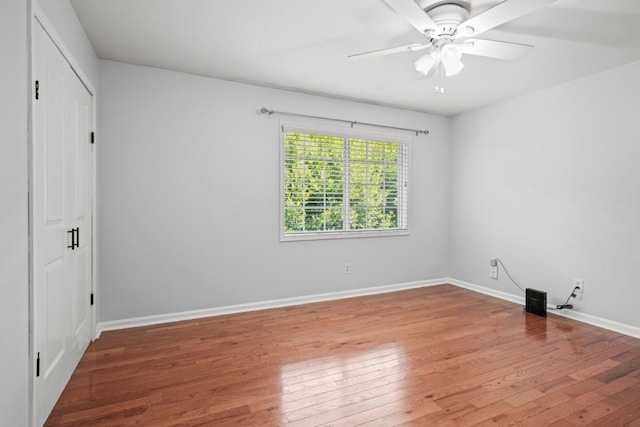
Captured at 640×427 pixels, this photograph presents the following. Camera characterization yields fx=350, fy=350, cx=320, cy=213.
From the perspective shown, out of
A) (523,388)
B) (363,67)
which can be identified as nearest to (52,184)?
(363,67)

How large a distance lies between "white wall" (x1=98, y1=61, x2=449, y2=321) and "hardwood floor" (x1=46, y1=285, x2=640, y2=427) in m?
0.36

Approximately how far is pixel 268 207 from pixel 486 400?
2650 mm

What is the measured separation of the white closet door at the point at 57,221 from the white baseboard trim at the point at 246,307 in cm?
49

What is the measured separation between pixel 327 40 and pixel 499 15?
4.10 feet

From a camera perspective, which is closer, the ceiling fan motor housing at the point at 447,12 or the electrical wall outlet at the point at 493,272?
the ceiling fan motor housing at the point at 447,12

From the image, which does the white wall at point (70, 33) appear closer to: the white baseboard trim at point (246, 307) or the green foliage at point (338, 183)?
the green foliage at point (338, 183)

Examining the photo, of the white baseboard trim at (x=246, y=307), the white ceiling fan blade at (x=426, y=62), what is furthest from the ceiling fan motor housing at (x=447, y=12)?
the white baseboard trim at (x=246, y=307)

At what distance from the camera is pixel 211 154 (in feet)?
11.7

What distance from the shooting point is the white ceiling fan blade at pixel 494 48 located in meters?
2.30

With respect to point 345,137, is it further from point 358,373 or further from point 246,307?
point 358,373

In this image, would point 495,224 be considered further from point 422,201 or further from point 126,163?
point 126,163

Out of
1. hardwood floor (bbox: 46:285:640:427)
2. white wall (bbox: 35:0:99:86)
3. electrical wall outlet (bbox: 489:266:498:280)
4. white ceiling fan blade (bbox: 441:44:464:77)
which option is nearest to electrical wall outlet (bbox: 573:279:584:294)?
hardwood floor (bbox: 46:285:640:427)

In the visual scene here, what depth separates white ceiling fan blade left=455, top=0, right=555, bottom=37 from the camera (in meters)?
1.80

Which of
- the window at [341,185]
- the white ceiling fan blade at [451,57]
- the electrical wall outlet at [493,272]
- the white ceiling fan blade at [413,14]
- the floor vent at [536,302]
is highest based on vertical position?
the white ceiling fan blade at [413,14]
